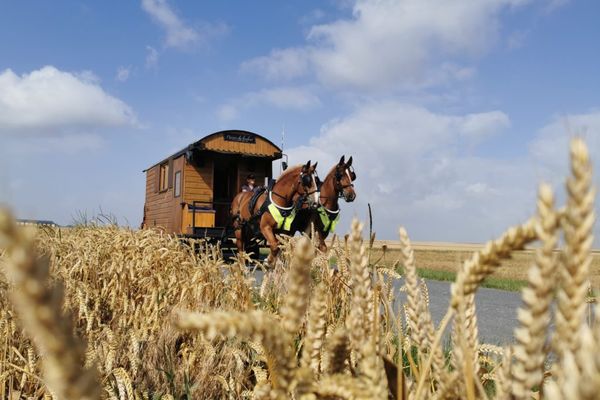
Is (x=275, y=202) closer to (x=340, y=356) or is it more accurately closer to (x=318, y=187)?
(x=318, y=187)

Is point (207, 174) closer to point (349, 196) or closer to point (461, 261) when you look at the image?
point (349, 196)

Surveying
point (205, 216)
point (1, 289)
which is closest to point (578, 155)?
point (1, 289)

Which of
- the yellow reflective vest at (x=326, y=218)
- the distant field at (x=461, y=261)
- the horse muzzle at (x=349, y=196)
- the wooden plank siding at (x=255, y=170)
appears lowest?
the distant field at (x=461, y=261)

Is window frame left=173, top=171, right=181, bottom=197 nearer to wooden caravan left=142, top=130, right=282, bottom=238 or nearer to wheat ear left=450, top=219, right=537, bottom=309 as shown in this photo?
wooden caravan left=142, top=130, right=282, bottom=238

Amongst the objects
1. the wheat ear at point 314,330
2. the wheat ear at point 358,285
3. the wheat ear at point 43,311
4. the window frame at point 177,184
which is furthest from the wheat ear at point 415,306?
the window frame at point 177,184

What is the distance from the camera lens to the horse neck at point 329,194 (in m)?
11.3

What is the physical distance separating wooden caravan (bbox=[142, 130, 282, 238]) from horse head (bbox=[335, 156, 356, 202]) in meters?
4.92

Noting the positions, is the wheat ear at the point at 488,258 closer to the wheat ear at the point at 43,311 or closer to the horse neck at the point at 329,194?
the wheat ear at the point at 43,311

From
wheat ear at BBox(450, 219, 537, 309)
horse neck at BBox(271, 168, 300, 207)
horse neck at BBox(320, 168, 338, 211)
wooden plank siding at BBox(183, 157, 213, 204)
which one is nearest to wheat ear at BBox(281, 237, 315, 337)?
wheat ear at BBox(450, 219, 537, 309)

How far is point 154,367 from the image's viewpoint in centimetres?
264

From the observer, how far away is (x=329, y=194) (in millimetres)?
11383

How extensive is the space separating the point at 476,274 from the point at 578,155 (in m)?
0.27

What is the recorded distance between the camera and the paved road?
5523mm

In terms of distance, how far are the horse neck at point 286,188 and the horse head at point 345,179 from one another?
123cm
